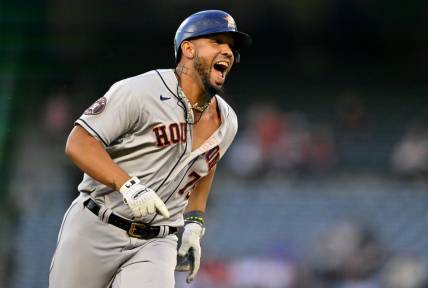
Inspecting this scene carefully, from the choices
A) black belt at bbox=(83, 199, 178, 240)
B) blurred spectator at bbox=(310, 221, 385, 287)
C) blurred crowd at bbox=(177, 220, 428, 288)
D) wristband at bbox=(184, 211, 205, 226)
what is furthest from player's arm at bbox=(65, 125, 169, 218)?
blurred spectator at bbox=(310, 221, 385, 287)

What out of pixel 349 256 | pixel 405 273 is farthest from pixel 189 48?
pixel 405 273

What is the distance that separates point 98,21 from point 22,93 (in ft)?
7.55

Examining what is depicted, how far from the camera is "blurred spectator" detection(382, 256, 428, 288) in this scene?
9742mm

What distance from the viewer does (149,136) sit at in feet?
12.8

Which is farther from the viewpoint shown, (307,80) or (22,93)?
(307,80)

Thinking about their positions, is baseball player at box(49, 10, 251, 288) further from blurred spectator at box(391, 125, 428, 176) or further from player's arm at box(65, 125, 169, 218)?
blurred spectator at box(391, 125, 428, 176)

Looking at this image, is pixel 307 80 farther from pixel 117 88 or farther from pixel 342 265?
pixel 117 88

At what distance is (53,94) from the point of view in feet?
36.6

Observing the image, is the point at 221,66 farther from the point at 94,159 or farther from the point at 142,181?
the point at 94,159

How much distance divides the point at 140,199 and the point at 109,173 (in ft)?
0.64

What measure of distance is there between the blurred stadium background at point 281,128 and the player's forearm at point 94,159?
5141mm

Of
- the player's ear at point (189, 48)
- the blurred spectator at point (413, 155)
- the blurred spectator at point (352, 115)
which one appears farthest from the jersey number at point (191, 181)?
the blurred spectator at point (352, 115)

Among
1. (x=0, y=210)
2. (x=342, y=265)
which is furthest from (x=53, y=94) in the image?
(x=342, y=265)

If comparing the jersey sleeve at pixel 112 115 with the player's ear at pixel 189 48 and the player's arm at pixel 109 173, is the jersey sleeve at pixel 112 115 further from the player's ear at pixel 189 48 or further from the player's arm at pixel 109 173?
the player's ear at pixel 189 48
